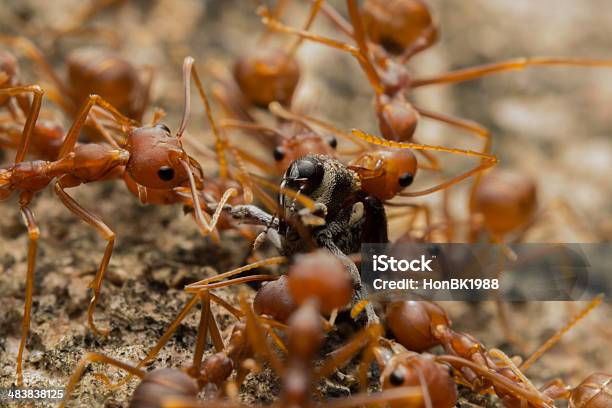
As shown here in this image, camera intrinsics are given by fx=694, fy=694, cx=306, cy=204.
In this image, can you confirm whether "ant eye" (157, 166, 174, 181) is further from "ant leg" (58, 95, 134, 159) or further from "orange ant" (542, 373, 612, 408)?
"orange ant" (542, 373, 612, 408)

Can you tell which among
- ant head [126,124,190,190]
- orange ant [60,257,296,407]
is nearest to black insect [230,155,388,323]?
orange ant [60,257,296,407]

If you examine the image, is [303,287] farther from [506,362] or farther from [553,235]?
[553,235]

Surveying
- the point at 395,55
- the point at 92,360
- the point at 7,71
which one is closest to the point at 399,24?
the point at 395,55

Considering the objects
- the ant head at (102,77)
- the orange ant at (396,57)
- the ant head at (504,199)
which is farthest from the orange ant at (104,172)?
the ant head at (504,199)

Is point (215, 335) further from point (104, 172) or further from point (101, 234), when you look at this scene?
→ point (104, 172)

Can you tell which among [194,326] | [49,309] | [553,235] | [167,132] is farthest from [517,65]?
[49,309]

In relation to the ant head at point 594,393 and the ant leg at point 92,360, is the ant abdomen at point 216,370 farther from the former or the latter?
the ant head at point 594,393
